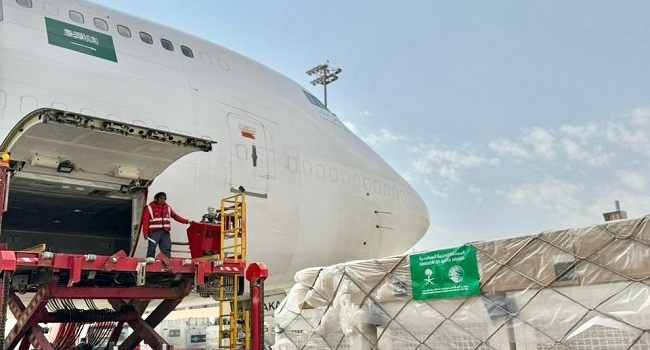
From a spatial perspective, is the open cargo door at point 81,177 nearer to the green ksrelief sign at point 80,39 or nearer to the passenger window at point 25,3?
the green ksrelief sign at point 80,39

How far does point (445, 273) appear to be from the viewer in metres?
6.43

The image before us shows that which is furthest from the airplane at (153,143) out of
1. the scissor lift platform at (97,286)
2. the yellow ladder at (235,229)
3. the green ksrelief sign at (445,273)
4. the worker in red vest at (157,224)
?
the green ksrelief sign at (445,273)

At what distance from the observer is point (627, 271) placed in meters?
5.27

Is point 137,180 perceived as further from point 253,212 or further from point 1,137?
point 253,212

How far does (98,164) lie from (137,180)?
1.81 ft

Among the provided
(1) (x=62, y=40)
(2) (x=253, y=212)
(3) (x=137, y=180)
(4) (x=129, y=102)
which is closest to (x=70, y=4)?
(1) (x=62, y=40)

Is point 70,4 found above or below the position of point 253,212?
above

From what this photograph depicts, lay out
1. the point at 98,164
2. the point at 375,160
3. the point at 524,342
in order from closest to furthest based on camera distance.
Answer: the point at 524,342 < the point at 98,164 < the point at 375,160

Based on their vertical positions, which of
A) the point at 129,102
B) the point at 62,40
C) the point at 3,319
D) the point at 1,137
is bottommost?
the point at 3,319

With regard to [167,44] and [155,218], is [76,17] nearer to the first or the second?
[167,44]

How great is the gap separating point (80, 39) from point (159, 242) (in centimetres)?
314

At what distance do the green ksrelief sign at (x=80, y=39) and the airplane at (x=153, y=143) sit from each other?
0.06 ft

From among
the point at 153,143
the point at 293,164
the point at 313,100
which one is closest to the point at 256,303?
the point at 153,143

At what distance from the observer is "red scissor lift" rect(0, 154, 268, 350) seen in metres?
5.55
